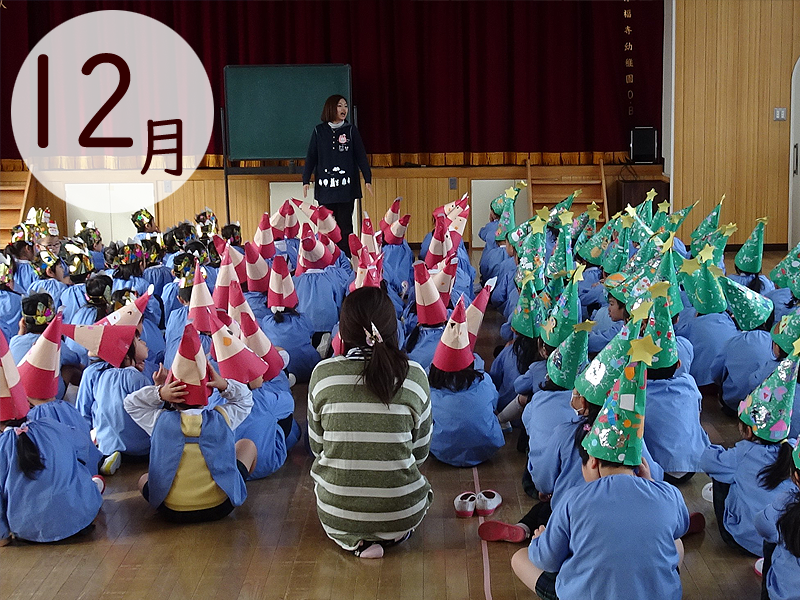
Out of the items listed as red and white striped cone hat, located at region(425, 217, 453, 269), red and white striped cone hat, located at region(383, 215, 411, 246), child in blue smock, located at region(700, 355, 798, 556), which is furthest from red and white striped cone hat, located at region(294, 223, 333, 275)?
child in blue smock, located at region(700, 355, 798, 556)

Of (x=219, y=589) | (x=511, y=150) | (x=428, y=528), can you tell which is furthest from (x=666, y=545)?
(x=511, y=150)

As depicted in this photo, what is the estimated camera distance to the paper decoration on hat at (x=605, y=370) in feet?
8.94

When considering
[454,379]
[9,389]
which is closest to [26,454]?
[9,389]

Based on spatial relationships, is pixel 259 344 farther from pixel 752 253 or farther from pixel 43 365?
pixel 752 253

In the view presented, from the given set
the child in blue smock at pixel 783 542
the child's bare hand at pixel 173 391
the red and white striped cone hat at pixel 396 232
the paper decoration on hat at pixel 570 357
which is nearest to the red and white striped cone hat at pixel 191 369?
the child's bare hand at pixel 173 391

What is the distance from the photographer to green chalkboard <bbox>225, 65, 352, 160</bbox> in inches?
408

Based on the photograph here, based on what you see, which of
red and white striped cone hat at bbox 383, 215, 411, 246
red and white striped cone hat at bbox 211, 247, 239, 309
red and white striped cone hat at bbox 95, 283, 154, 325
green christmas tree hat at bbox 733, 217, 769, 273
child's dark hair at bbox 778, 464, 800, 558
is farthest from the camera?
red and white striped cone hat at bbox 383, 215, 411, 246

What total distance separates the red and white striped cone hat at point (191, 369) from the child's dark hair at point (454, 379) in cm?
100

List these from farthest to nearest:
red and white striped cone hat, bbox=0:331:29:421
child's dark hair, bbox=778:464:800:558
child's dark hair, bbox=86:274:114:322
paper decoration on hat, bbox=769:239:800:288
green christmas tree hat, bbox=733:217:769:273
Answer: green christmas tree hat, bbox=733:217:769:273 → paper decoration on hat, bbox=769:239:800:288 → child's dark hair, bbox=86:274:114:322 → red and white striped cone hat, bbox=0:331:29:421 → child's dark hair, bbox=778:464:800:558

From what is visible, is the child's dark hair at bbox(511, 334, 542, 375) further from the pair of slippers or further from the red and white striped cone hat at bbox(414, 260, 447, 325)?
the pair of slippers

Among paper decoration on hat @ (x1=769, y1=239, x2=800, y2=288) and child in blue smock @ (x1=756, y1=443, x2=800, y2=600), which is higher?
paper decoration on hat @ (x1=769, y1=239, x2=800, y2=288)

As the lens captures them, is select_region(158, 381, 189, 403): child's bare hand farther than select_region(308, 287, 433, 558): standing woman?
Yes

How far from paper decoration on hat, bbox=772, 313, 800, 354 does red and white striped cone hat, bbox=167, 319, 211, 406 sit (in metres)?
2.16

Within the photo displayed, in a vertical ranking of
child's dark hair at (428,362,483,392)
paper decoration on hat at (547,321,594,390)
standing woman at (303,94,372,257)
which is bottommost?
child's dark hair at (428,362,483,392)
